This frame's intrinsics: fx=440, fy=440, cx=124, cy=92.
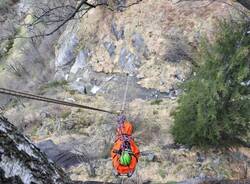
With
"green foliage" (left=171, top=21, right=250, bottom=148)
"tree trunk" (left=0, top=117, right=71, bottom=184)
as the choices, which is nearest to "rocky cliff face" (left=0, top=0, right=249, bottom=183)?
"green foliage" (left=171, top=21, right=250, bottom=148)

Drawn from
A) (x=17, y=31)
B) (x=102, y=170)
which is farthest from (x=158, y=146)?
(x=17, y=31)

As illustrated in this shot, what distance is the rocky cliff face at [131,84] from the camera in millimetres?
11734

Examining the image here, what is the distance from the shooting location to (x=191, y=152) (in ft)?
39.0

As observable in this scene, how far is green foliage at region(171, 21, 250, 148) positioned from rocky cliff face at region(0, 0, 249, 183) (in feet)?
2.38

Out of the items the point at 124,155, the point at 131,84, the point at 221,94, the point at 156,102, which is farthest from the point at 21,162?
the point at 131,84

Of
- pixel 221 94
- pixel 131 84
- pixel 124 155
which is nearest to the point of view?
pixel 124 155

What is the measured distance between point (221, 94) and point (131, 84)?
7594 mm

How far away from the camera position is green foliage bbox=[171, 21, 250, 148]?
9.79 metres

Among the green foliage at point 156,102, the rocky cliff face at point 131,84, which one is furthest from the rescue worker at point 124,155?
the green foliage at point 156,102

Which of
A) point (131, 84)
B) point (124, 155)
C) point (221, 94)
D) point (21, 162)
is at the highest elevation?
point (131, 84)

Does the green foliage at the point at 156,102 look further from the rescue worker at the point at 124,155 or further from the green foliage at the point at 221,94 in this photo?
the rescue worker at the point at 124,155

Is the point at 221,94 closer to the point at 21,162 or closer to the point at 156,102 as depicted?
the point at 156,102

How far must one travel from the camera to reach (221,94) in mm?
10523

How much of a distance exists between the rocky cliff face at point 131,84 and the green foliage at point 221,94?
0.72 meters
